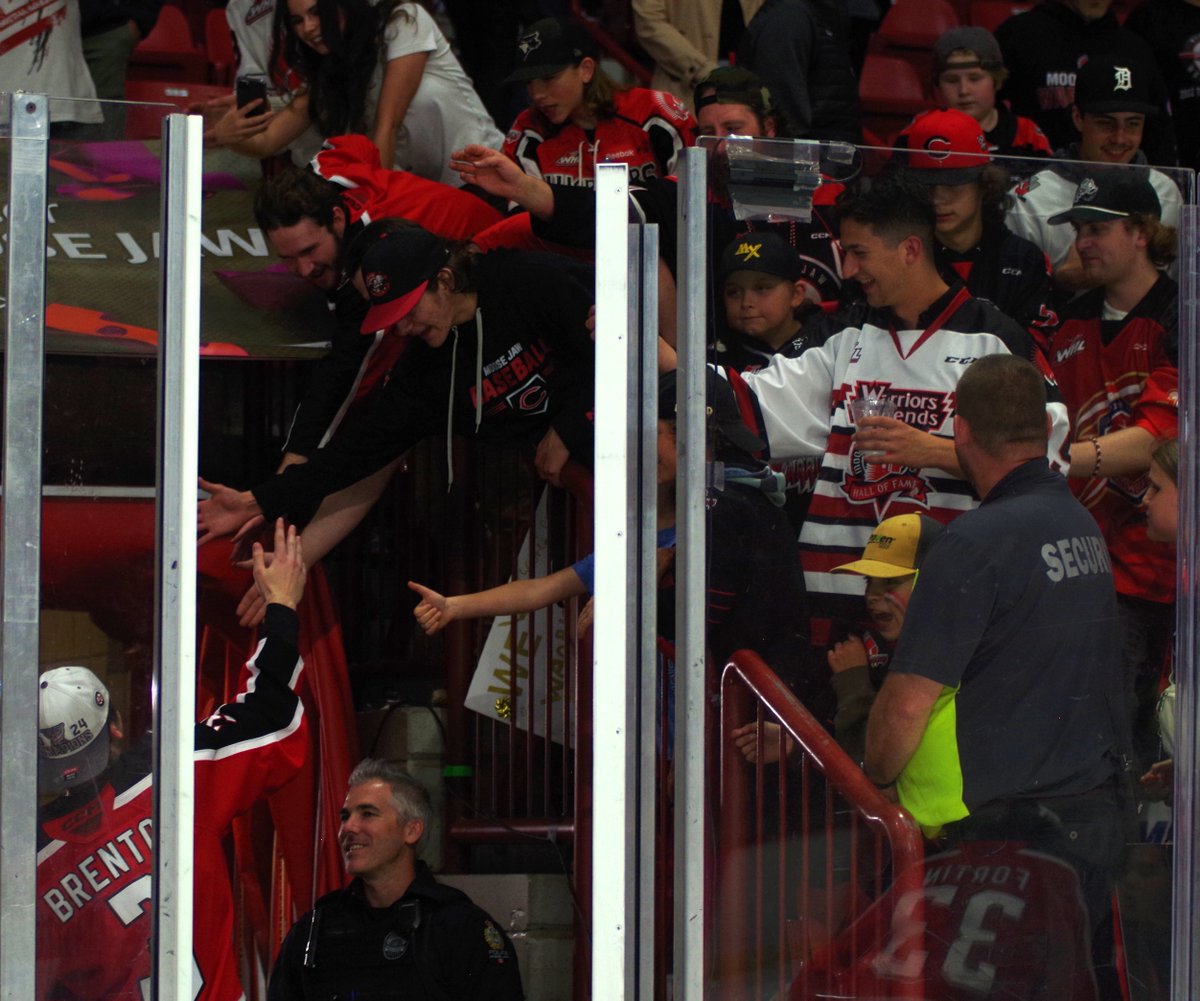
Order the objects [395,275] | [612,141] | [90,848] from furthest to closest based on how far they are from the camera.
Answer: [612,141], [395,275], [90,848]

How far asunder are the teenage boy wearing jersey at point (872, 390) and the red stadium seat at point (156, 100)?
0.99m

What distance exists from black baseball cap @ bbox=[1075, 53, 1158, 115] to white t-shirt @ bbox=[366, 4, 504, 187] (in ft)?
6.11

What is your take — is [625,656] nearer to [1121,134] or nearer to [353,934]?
[353,934]

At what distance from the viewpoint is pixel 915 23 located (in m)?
7.25

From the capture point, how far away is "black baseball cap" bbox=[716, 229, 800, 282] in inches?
102

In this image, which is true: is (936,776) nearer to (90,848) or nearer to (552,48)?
(90,848)

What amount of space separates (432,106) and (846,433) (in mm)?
2400

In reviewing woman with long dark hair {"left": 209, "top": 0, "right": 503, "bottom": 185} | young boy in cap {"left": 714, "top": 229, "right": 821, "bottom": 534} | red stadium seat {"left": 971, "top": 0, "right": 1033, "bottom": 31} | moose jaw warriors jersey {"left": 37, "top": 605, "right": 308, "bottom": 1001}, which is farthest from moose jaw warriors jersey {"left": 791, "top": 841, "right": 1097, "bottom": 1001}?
red stadium seat {"left": 971, "top": 0, "right": 1033, "bottom": 31}

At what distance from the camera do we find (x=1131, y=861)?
2.77m

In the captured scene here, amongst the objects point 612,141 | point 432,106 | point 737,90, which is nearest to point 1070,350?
point 737,90

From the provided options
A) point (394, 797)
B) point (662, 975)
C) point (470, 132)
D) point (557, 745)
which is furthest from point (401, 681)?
point (662, 975)

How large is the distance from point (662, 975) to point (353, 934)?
1.14 meters

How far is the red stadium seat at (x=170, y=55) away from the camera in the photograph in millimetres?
6348

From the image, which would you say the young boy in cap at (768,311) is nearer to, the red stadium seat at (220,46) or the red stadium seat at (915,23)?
the red stadium seat at (220,46)
